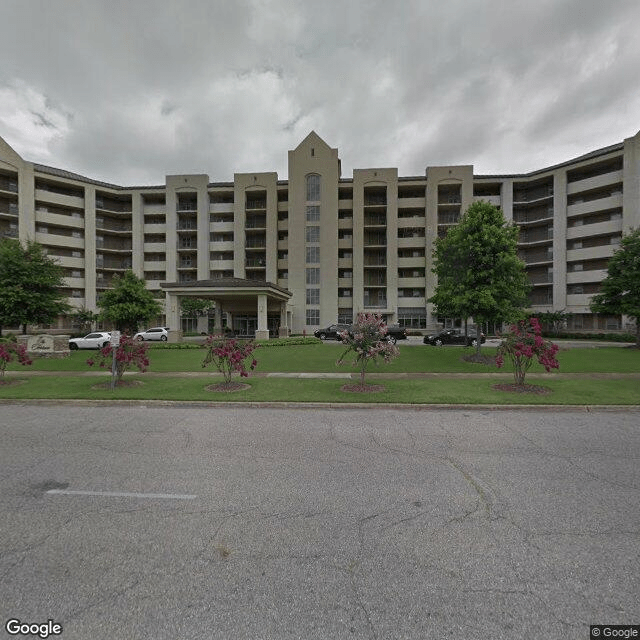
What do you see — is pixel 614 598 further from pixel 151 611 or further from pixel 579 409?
pixel 579 409

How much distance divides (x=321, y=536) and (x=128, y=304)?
25548 mm

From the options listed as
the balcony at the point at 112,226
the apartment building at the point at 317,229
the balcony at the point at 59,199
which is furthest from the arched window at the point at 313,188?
the balcony at the point at 59,199

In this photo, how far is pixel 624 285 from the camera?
2575 centimetres

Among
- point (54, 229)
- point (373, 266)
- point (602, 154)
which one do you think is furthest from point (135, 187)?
point (602, 154)

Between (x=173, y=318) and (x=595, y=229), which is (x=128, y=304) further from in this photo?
(x=595, y=229)

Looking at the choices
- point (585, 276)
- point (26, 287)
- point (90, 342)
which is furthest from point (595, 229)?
point (26, 287)

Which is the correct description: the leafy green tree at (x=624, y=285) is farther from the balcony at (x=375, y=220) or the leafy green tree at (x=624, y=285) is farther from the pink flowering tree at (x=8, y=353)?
the pink flowering tree at (x=8, y=353)

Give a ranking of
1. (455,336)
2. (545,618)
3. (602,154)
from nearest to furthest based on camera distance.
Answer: (545,618), (455,336), (602,154)

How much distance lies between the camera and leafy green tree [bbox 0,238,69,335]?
18734 mm

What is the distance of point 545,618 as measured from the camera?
218 centimetres

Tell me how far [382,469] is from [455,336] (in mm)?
26029

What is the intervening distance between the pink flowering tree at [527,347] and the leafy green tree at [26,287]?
25.5m

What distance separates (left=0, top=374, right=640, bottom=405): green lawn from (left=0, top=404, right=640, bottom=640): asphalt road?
282 cm

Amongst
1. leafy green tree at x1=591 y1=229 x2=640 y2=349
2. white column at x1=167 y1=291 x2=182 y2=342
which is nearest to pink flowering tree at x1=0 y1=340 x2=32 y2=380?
white column at x1=167 y1=291 x2=182 y2=342
